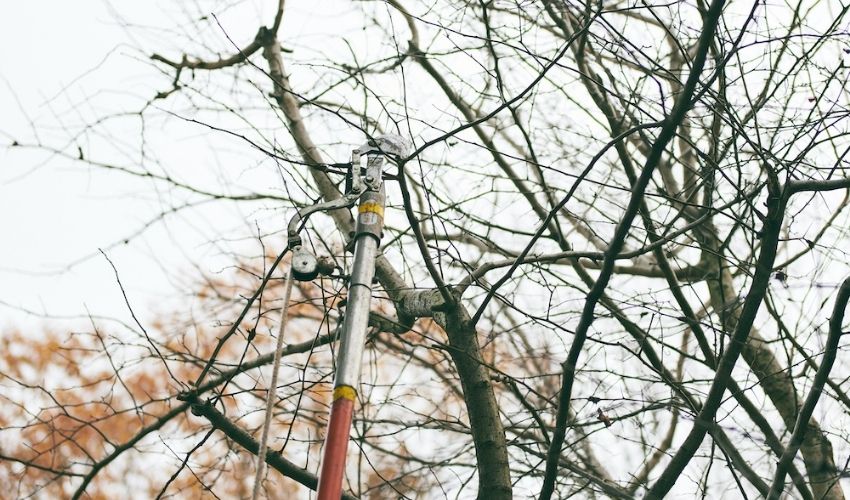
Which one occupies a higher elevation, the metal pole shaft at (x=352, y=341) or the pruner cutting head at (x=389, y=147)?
the pruner cutting head at (x=389, y=147)

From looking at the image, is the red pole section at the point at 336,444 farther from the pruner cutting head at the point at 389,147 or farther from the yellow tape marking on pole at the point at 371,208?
the pruner cutting head at the point at 389,147

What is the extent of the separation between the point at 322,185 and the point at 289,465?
234 cm

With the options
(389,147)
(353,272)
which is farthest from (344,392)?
(389,147)

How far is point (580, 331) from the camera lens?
3504mm

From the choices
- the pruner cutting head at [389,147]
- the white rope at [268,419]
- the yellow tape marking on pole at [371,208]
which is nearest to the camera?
the white rope at [268,419]

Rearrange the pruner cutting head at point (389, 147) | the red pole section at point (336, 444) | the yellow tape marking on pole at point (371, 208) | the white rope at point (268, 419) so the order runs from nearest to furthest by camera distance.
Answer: the red pole section at point (336, 444) < the white rope at point (268, 419) < the yellow tape marking on pole at point (371, 208) < the pruner cutting head at point (389, 147)

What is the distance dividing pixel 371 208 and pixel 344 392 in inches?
34.7

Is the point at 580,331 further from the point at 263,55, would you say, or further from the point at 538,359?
the point at 263,55

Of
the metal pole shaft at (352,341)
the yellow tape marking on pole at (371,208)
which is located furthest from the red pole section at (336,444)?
the yellow tape marking on pole at (371,208)

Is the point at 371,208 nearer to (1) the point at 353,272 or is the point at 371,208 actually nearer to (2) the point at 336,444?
(1) the point at 353,272

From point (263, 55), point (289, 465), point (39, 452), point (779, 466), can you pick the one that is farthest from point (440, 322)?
point (263, 55)

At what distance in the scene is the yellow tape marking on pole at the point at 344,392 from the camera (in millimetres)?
2811

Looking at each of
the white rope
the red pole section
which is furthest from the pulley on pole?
the white rope

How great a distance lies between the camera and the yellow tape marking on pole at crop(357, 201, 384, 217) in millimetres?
3453
